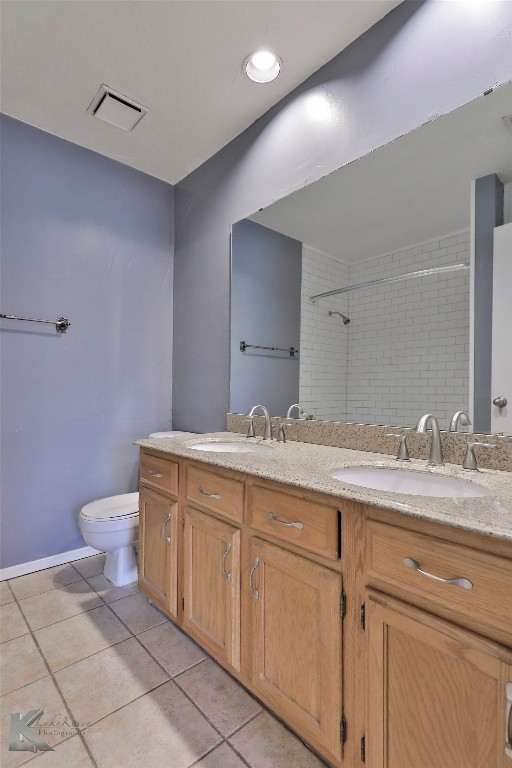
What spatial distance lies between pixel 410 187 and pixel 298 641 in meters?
1.60

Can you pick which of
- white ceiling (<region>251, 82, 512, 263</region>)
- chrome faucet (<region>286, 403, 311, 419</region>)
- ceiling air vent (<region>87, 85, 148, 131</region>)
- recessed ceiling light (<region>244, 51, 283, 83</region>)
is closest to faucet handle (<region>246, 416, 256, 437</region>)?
chrome faucet (<region>286, 403, 311, 419</region>)

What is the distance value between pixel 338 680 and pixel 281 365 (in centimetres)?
133

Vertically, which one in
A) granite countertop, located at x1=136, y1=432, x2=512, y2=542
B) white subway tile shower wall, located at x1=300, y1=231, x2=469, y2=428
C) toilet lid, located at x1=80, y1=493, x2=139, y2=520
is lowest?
toilet lid, located at x1=80, y1=493, x2=139, y2=520

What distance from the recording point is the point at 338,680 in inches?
37.4

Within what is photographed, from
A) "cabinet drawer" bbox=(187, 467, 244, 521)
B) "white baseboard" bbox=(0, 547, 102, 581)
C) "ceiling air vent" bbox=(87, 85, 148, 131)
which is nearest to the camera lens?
"cabinet drawer" bbox=(187, 467, 244, 521)

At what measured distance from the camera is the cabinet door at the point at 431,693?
27.6 inches

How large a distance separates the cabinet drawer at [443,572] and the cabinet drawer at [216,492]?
50 cm

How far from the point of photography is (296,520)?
3.52ft

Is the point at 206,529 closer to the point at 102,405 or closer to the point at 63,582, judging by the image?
the point at 63,582

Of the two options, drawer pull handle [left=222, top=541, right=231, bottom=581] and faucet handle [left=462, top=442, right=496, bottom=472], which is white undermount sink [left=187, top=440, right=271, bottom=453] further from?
faucet handle [left=462, top=442, right=496, bottom=472]

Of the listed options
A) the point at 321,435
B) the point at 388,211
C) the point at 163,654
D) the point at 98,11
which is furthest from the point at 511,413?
the point at 98,11

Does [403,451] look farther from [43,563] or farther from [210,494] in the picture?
[43,563]

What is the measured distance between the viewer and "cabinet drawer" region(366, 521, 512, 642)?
70cm

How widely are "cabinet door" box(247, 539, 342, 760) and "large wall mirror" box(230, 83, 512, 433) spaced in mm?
698
